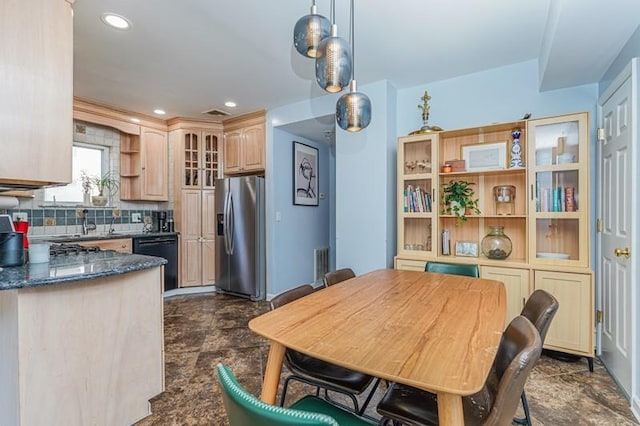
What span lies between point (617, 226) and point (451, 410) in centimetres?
221

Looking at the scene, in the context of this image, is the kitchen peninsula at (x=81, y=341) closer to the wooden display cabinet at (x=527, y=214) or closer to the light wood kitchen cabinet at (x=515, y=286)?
the wooden display cabinet at (x=527, y=214)

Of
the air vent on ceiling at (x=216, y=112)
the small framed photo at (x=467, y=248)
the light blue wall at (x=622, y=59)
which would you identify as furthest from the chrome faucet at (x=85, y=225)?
the light blue wall at (x=622, y=59)

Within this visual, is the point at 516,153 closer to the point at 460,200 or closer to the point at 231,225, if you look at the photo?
the point at 460,200

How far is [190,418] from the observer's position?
182 centimetres

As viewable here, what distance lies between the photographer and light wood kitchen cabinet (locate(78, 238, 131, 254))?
3.60 meters

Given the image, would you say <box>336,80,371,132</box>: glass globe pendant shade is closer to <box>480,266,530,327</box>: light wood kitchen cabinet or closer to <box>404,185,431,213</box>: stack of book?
<box>404,185,431,213</box>: stack of book

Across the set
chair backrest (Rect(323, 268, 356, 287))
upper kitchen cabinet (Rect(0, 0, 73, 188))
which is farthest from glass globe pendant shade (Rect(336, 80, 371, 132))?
upper kitchen cabinet (Rect(0, 0, 73, 188))

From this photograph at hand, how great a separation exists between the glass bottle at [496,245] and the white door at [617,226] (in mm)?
655

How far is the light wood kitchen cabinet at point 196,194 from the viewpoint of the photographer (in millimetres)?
4543

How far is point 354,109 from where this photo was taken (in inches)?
68.6

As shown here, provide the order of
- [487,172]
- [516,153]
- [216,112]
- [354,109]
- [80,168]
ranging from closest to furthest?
[354,109], [516,153], [487,172], [80,168], [216,112]

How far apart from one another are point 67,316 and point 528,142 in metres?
3.35

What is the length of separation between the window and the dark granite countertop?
240 cm

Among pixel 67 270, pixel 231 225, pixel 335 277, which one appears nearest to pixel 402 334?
pixel 335 277
